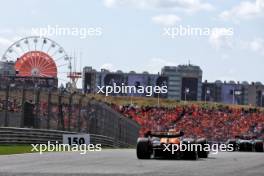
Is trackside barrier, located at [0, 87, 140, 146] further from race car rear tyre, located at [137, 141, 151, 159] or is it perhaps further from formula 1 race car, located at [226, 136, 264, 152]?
formula 1 race car, located at [226, 136, 264, 152]

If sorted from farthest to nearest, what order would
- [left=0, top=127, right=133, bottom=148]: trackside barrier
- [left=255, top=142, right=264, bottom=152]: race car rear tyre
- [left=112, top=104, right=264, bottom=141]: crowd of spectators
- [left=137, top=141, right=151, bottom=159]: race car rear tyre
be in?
[left=112, top=104, right=264, bottom=141]: crowd of spectators, [left=255, top=142, right=264, bottom=152]: race car rear tyre, [left=0, top=127, right=133, bottom=148]: trackside barrier, [left=137, top=141, right=151, bottom=159]: race car rear tyre

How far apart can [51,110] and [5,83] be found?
3.62 m

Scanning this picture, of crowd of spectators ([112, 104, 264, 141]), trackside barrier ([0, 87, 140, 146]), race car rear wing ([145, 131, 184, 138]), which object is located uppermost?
crowd of spectators ([112, 104, 264, 141])

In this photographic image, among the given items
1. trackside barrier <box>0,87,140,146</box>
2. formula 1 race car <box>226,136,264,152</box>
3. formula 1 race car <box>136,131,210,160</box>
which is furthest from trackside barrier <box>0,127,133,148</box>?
formula 1 race car <box>226,136,264,152</box>

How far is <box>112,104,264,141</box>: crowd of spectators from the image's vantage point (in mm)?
78375

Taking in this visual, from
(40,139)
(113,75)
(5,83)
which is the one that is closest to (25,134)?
(40,139)

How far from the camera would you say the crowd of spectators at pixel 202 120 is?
78375mm

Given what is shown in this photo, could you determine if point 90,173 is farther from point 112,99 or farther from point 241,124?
point 112,99

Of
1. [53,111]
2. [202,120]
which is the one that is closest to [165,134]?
[53,111]

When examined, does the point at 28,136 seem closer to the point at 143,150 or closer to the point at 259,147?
the point at 143,150

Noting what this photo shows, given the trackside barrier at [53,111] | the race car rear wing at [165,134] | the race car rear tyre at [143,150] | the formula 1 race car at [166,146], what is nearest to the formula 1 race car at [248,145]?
the trackside barrier at [53,111]

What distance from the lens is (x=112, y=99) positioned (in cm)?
11425

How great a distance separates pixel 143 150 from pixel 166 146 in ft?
2.60

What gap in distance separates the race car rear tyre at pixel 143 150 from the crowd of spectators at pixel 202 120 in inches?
2143
